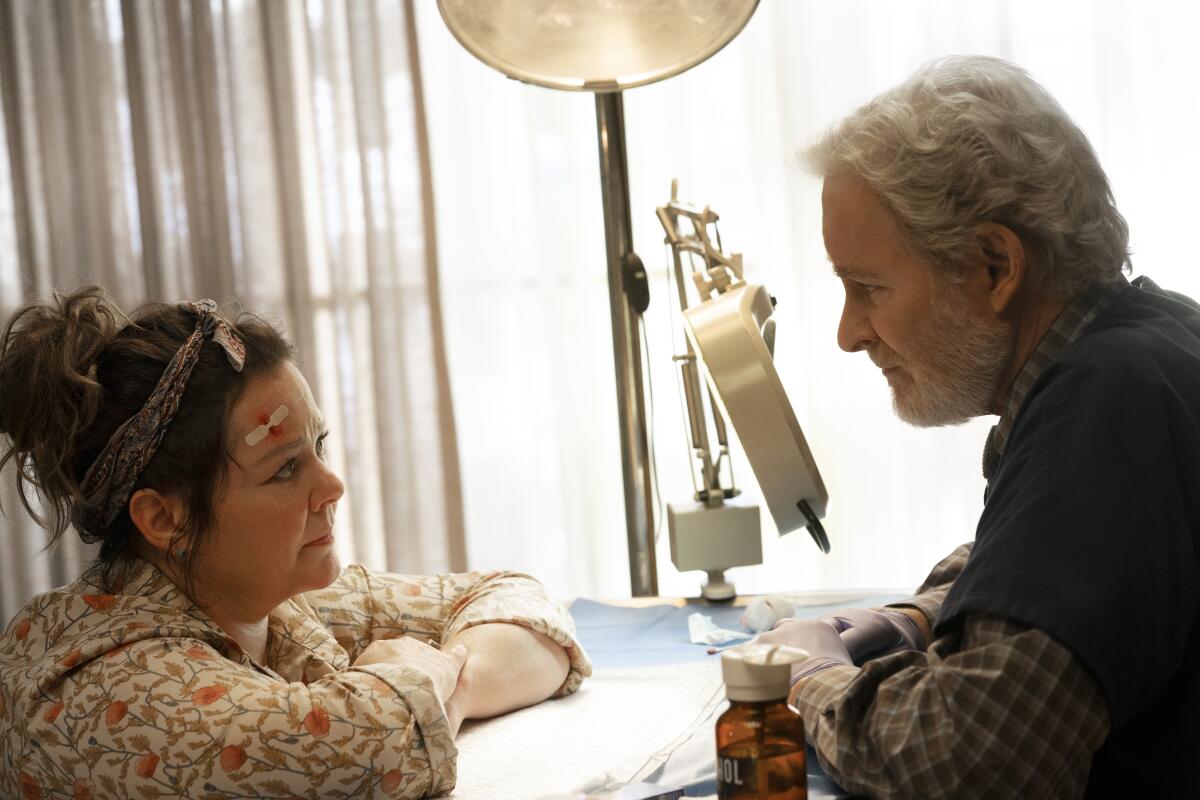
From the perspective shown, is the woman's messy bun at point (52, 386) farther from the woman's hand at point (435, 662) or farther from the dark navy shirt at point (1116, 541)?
the dark navy shirt at point (1116, 541)

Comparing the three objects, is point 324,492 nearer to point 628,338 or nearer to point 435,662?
point 435,662

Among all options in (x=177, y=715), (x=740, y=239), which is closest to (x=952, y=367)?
(x=177, y=715)

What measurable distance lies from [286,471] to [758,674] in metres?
0.62

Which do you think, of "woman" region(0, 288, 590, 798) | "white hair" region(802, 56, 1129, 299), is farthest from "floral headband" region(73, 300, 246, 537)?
"white hair" region(802, 56, 1129, 299)

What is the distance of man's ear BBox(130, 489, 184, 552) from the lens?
3.73 ft

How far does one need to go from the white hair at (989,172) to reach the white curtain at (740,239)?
1.62m

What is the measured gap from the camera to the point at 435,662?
122cm

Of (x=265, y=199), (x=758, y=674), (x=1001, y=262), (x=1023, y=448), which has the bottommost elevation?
(x=758, y=674)

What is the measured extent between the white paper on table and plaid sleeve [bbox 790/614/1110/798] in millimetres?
263

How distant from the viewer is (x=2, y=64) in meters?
3.23

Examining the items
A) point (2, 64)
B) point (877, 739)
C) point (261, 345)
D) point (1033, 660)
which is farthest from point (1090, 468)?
point (2, 64)

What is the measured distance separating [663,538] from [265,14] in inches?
69.9

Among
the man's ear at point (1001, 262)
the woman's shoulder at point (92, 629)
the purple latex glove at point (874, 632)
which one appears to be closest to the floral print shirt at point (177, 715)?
the woman's shoulder at point (92, 629)

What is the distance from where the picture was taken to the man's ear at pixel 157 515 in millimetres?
1136
